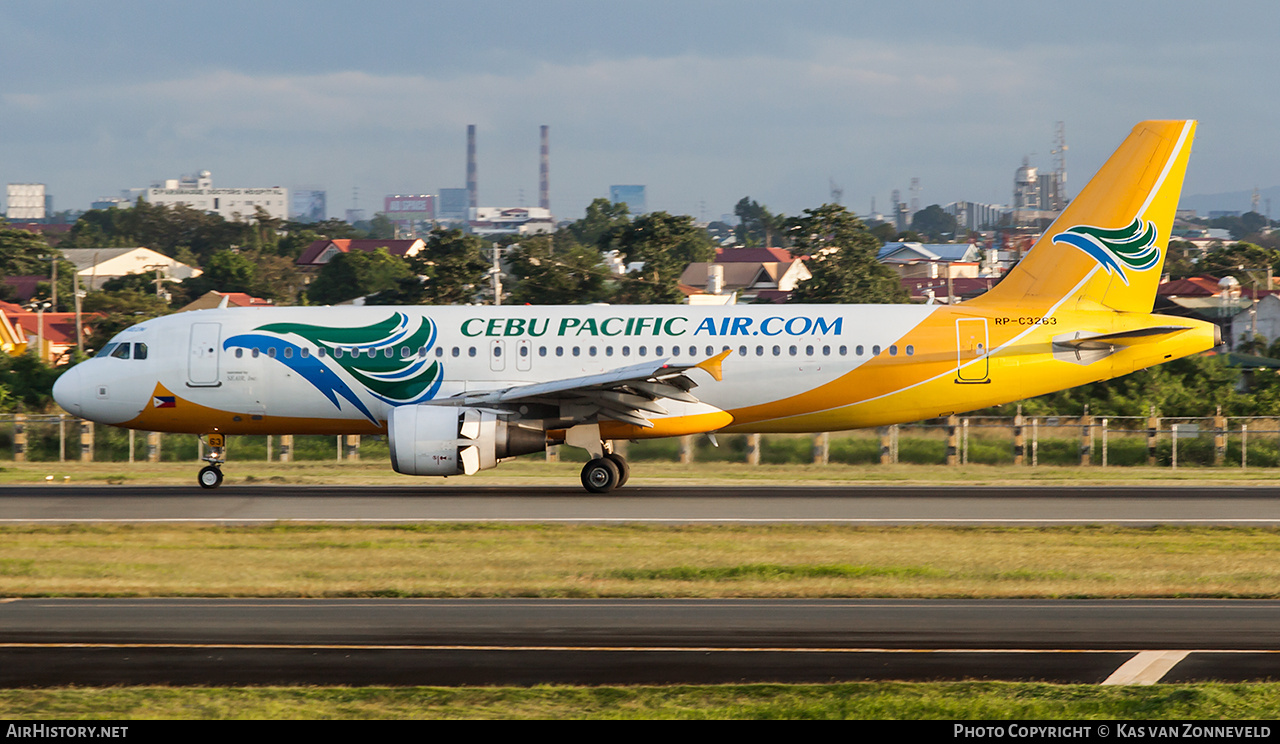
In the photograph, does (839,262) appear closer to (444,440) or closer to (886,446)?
(886,446)

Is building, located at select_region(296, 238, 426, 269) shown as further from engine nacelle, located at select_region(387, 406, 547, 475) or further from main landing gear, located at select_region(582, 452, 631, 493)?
engine nacelle, located at select_region(387, 406, 547, 475)

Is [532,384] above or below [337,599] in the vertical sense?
above

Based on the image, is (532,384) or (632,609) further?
(532,384)

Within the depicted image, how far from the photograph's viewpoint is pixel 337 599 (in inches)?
601

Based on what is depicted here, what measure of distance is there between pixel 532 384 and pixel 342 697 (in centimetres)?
1646

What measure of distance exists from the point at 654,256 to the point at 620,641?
56.2 m

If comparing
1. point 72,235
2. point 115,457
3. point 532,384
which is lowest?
point 115,457

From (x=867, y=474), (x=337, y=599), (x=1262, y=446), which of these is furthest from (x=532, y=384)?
(x=1262, y=446)

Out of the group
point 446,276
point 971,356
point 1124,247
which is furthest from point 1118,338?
point 446,276

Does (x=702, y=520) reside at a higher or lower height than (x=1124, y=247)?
lower

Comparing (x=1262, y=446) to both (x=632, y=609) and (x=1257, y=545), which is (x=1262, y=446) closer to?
(x=1257, y=545)

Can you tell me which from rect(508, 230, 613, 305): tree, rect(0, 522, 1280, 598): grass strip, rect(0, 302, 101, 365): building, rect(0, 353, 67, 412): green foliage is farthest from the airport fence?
rect(0, 302, 101, 365): building

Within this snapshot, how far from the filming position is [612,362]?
2695 cm

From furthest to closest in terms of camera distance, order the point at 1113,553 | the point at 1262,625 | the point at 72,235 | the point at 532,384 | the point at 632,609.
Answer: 1. the point at 72,235
2. the point at 532,384
3. the point at 1113,553
4. the point at 632,609
5. the point at 1262,625
